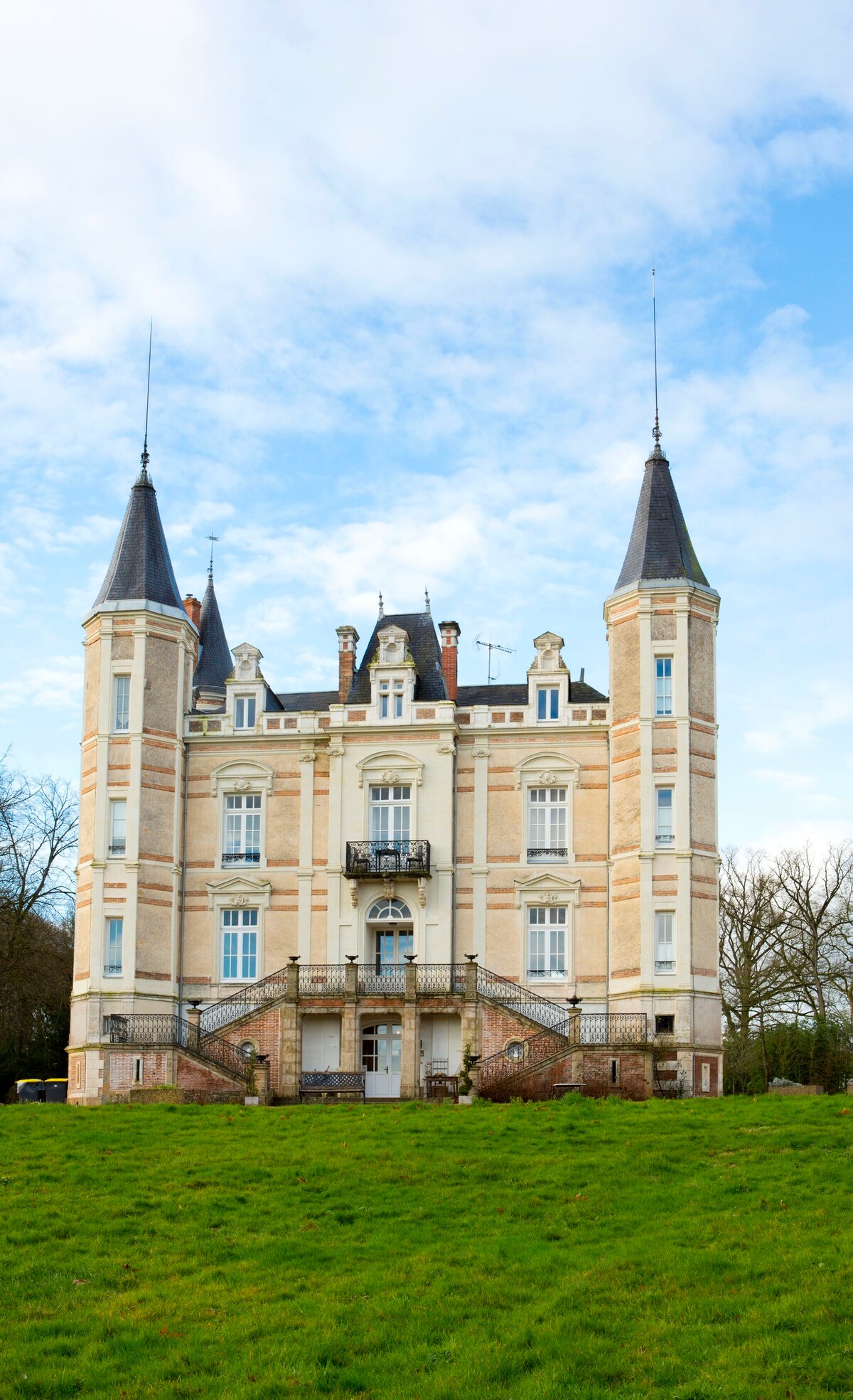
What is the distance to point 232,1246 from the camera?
18.6 m

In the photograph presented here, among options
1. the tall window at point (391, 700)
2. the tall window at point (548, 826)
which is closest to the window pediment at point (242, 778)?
the tall window at point (391, 700)

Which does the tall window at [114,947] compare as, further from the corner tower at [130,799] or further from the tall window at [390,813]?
the tall window at [390,813]

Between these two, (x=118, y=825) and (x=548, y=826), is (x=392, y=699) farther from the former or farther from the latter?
(x=118, y=825)

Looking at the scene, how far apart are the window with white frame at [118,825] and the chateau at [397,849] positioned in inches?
2.7

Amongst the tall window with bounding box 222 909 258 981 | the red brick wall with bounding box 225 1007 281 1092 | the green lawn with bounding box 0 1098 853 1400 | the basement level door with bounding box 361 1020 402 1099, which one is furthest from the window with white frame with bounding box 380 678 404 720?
the green lawn with bounding box 0 1098 853 1400

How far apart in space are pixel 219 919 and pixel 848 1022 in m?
22.9

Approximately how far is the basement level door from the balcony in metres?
3.81

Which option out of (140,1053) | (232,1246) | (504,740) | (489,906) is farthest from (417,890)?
(232,1246)

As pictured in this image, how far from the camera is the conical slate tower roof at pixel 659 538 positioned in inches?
1650

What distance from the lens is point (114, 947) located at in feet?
137

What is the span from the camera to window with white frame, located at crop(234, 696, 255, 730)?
147 feet

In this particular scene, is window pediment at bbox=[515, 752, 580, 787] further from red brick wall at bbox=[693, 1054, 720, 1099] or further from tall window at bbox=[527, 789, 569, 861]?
red brick wall at bbox=[693, 1054, 720, 1099]

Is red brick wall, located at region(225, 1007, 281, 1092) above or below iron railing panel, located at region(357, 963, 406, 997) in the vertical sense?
below

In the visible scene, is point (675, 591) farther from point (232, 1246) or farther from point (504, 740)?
point (232, 1246)
